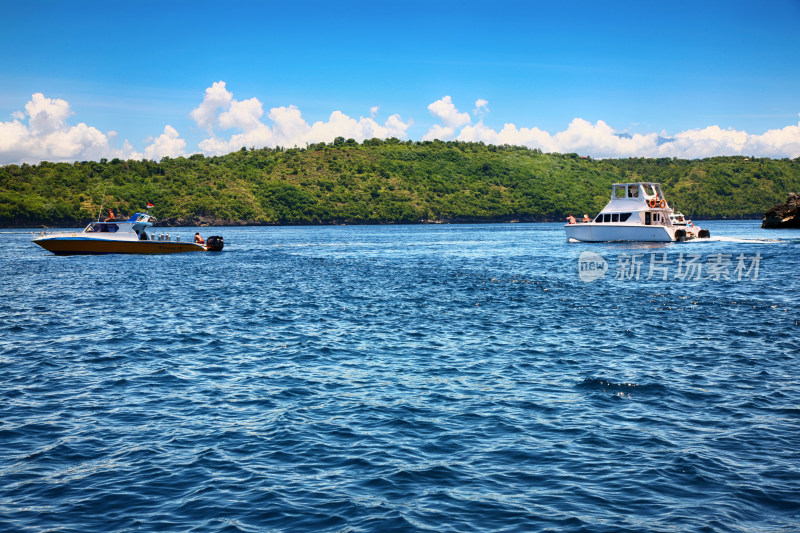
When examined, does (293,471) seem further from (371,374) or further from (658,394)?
A: (658,394)

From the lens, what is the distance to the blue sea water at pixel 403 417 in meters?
9.25

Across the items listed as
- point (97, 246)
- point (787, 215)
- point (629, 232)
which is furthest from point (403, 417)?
point (787, 215)

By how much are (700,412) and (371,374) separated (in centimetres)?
824

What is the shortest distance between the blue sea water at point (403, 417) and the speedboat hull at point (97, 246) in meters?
36.1

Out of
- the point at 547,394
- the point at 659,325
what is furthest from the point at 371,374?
the point at 659,325

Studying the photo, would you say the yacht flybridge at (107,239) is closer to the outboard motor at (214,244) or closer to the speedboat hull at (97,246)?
the speedboat hull at (97,246)

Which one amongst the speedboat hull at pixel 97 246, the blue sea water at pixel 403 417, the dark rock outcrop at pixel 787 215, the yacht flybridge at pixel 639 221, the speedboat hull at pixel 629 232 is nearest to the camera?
the blue sea water at pixel 403 417

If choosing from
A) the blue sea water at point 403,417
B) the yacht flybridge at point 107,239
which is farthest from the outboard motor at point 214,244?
the blue sea water at point 403,417

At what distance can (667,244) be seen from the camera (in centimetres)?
7356

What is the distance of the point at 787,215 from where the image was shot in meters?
116

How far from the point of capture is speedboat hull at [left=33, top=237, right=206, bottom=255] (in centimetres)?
6291

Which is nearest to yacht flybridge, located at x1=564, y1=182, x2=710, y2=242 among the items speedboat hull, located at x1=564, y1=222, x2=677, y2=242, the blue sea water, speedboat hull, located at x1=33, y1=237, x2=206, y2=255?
A: speedboat hull, located at x1=564, y1=222, x2=677, y2=242

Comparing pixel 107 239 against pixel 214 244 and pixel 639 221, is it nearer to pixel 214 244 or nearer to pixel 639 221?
pixel 214 244

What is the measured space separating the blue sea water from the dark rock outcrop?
326 ft
